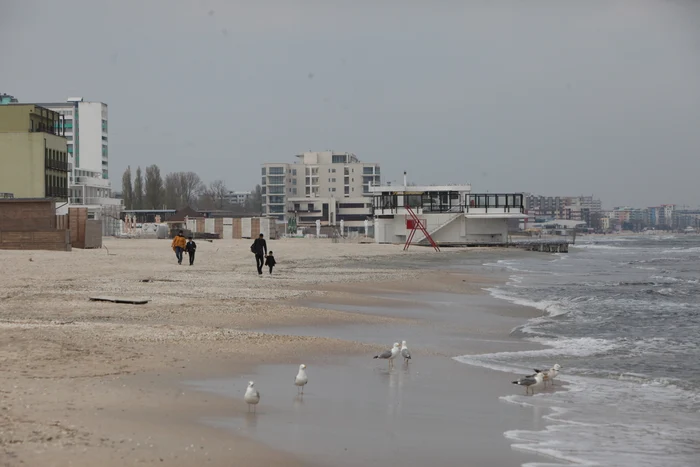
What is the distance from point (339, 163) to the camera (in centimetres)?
15750

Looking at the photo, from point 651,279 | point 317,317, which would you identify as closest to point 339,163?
point 651,279

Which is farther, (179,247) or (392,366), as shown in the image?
(179,247)

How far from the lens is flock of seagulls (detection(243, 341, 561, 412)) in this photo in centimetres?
848

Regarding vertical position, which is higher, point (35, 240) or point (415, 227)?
point (415, 227)

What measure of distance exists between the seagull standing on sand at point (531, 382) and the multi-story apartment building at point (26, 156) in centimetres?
5721

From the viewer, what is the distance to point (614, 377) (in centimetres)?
1239

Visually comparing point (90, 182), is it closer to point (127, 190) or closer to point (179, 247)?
point (127, 190)

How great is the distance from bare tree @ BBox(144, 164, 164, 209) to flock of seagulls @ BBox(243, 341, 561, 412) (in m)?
128

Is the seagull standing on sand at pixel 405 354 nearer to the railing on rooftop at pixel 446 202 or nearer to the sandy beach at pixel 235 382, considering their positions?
the sandy beach at pixel 235 382

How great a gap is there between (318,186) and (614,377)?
145970 mm

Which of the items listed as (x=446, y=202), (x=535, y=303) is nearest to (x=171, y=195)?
(x=446, y=202)

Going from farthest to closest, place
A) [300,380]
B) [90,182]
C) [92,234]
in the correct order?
[90,182] < [92,234] < [300,380]

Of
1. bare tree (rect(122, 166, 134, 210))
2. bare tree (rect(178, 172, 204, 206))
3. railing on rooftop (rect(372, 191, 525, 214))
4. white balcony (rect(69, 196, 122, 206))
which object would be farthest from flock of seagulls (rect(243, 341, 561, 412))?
bare tree (rect(178, 172, 204, 206))

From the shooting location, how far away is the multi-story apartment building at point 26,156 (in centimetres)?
6338
